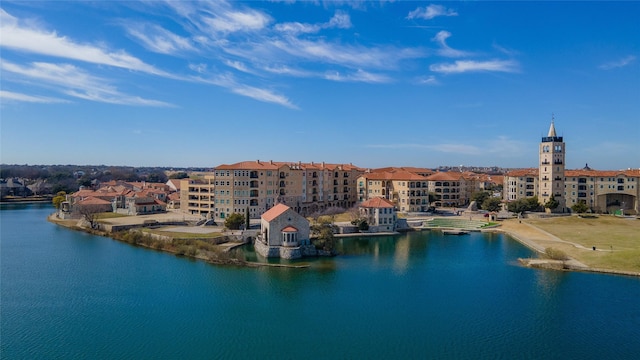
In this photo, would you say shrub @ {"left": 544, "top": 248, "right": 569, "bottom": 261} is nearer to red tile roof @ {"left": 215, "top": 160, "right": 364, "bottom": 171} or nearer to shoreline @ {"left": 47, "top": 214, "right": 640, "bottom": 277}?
shoreline @ {"left": 47, "top": 214, "right": 640, "bottom": 277}

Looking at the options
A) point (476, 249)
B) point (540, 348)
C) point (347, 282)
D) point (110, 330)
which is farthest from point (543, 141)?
point (110, 330)

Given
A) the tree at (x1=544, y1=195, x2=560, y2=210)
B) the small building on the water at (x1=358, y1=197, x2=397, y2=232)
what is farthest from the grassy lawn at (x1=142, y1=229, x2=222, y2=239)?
the tree at (x1=544, y1=195, x2=560, y2=210)

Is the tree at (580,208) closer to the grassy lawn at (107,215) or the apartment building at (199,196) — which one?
the apartment building at (199,196)

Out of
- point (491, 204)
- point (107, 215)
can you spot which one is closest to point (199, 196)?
point (107, 215)

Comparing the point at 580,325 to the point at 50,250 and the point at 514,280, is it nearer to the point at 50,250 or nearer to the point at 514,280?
the point at 514,280

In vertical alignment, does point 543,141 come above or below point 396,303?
above

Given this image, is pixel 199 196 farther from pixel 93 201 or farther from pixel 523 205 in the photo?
pixel 523 205
